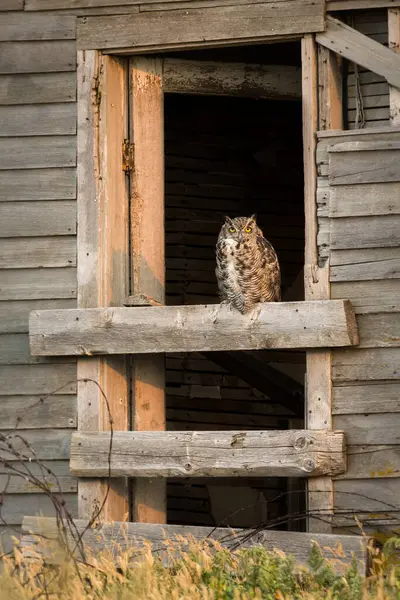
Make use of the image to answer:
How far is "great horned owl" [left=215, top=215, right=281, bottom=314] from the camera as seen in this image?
21.7ft

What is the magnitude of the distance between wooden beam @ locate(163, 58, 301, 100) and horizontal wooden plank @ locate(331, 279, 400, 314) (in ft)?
5.00

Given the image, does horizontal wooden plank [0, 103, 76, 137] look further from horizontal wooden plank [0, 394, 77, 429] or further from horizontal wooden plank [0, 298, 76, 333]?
horizontal wooden plank [0, 394, 77, 429]

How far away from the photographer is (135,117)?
7.11 m

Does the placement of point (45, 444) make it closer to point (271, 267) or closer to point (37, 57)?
point (271, 267)

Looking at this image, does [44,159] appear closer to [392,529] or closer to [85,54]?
[85,54]

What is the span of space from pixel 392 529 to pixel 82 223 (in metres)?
2.27

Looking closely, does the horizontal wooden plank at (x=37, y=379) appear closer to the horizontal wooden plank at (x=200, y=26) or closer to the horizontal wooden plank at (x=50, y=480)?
the horizontal wooden plank at (x=50, y=480)

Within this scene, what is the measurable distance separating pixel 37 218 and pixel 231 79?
1.42 meters

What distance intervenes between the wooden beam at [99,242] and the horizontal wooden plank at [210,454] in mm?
145

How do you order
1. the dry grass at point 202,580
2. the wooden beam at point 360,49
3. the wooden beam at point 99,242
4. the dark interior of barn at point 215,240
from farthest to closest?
the dark interior of barn at point 215,240 → the wooden beam at point 99,242 → the wooden beam at point 360,49 → the dry grass at point 202,580

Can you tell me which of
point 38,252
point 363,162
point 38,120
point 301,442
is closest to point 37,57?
point 38,120

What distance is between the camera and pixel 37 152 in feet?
22.9

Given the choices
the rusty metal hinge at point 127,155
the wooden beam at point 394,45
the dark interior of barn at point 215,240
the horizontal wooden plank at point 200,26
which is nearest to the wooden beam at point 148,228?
the rusty metal hinge at point 127,155

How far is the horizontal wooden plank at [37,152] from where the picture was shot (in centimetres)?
694
